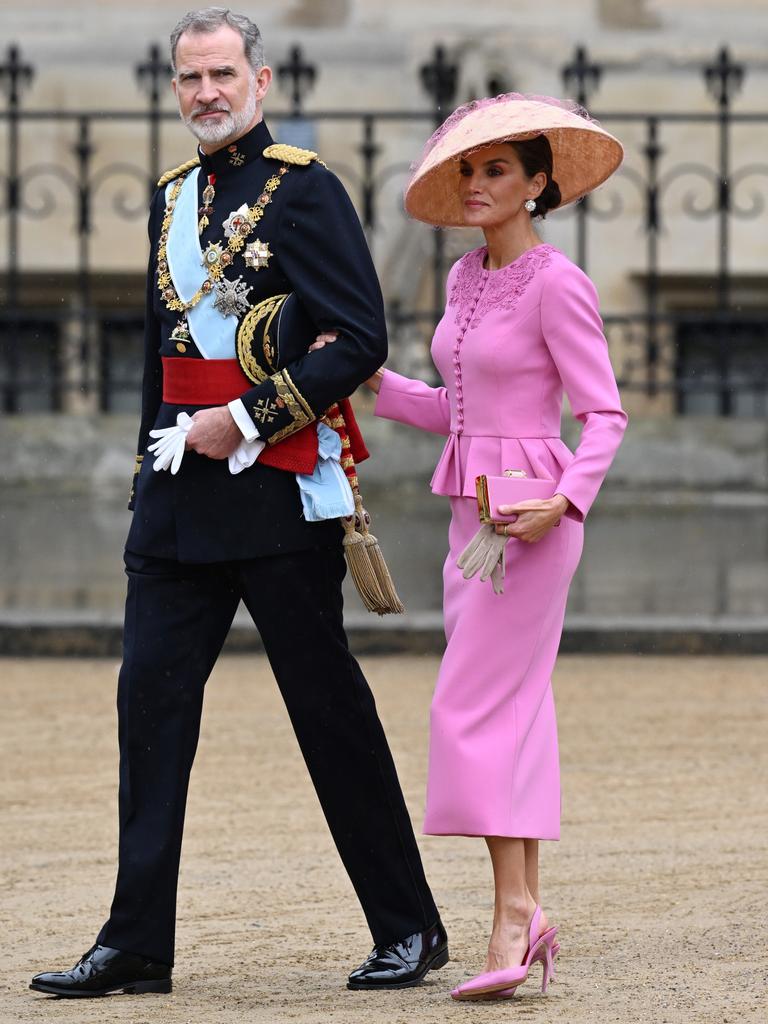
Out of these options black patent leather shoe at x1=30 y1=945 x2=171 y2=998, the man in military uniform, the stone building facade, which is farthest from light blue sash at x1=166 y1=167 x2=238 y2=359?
the stone building facade

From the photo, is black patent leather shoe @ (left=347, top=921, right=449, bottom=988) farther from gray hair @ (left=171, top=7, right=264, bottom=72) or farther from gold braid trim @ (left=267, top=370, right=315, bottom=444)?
gray hair @ (left=171, top=7, right=264, bottom=72)

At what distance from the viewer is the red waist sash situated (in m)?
4.25

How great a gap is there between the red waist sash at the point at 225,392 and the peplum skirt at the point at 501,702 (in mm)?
341

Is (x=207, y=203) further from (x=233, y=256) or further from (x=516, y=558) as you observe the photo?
(x=516, y=558)

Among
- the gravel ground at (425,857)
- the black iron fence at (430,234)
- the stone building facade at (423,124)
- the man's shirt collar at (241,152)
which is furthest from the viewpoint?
the stone building facade at (423,124)

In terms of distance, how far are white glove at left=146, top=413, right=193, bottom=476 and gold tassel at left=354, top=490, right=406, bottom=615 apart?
33 cm

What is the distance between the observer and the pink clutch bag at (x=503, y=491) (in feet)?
13.5

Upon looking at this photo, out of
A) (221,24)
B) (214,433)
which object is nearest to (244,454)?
(214,433)

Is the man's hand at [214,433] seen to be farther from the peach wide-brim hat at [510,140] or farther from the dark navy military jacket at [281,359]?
the peach wide-brim hat at [510,140]

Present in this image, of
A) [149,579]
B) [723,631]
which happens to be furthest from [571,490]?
[723,631]

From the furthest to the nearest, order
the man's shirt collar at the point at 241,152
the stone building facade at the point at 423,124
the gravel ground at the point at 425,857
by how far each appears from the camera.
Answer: the stone building facade at the point at 423,124 → the man's shirt collar at the point at 241,152 → the gravel ground at the point at 425,857

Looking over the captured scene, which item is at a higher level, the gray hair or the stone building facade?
the stone building facade

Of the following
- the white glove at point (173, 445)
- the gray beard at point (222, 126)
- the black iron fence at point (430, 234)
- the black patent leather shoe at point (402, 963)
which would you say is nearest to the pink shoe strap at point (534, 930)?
the black patent leather shoe at point (402, 963)

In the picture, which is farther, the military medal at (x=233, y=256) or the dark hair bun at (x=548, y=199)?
the dark hair bun at (x=548, y=199)
